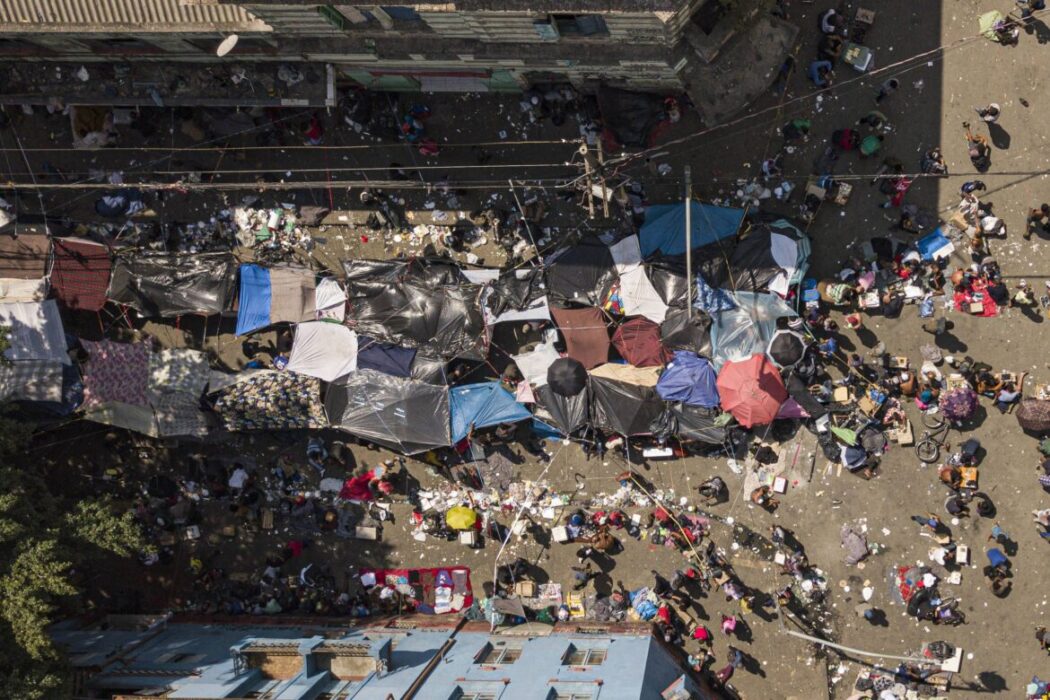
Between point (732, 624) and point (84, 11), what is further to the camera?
point (732, 624)

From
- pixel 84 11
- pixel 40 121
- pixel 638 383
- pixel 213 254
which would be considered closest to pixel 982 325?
pixel 638 383

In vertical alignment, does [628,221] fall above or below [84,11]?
below

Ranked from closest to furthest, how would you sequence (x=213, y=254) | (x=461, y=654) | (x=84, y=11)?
(x=84, y=11) → (x=461, y=654) → (x=213, y=254)

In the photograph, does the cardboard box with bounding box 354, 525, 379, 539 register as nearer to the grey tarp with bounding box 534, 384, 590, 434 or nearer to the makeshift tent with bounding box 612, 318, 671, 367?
the grey tarp with bounding box 534, 384, 590, 434

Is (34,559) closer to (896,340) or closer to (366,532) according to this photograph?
(366,532)

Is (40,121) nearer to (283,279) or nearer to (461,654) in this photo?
(283,279)

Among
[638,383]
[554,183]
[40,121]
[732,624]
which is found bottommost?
[732,624]

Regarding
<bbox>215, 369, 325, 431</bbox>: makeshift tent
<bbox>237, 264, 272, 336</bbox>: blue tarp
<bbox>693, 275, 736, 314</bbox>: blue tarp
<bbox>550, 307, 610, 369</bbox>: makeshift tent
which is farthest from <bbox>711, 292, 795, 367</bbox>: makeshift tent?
<bbox>237, 264, 272, 336</bbox>: blue tarp

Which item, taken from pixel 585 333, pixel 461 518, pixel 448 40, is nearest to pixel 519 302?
pixel 585 333
